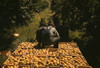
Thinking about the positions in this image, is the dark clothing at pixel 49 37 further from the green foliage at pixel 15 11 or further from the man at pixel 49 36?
the green foliage at pixel 15 11

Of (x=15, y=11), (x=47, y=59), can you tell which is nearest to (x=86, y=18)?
(x=47, y=59)

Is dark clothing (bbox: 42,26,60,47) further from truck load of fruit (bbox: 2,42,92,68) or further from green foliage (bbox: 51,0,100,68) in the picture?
green foliage (bbox: 51,0,100,68)

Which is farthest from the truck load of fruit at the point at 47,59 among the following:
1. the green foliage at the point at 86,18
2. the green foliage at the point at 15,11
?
the green foliage at the point at 15,11

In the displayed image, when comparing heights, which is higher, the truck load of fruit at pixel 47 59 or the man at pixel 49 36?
the man at pixel 49 36

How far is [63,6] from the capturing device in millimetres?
8750

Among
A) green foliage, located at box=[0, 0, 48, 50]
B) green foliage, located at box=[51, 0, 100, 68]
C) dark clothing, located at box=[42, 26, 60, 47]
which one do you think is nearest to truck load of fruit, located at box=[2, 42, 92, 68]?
dark clothing, located at box=[42, 26, 60, 47]

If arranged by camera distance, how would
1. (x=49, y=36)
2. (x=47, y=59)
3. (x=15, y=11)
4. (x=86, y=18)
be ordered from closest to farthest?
1. (x=47, y=59)
2. (x=49, y=36)
3. (x=15, y=11)
4. (x=86, y=18)

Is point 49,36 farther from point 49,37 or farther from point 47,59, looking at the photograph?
point 47,59

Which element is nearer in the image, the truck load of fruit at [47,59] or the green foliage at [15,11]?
the truck load of fruit at [47,59]

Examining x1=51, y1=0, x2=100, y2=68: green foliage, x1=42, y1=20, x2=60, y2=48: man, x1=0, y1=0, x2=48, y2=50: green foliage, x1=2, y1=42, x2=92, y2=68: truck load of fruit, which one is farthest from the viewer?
x1=51, y1=0, x2=100, y2=68: green foliage

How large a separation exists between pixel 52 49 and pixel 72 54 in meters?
1.10

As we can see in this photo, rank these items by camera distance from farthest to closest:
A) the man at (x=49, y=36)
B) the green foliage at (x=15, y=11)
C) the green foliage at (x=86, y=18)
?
the green foliage at (x=86, y=18), the green foliage at (x=15, y=11), the man at (x=49, y=36)

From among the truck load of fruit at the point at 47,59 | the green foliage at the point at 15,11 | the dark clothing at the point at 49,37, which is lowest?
the truck load of fruit at the point at 47,59

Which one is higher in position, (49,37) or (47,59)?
(49,37)
